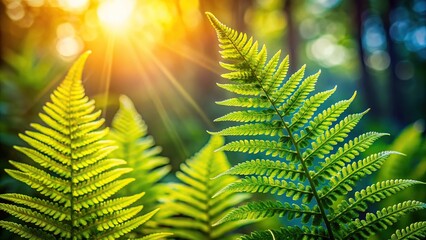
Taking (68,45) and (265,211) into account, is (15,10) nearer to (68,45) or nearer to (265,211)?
(68,45)

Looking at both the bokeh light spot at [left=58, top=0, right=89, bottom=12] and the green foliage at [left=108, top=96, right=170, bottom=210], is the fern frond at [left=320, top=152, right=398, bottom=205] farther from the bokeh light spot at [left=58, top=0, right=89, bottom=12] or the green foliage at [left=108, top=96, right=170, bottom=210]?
the bokeh light spot at [left=58, top=0, right=89, bottom=12]

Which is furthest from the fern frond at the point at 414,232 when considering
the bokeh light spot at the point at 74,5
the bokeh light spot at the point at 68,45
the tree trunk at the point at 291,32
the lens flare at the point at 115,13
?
the tree trunk at the point at 291,32

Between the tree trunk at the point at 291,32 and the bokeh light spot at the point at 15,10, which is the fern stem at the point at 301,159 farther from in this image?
the tree trunk at the point at 291,32

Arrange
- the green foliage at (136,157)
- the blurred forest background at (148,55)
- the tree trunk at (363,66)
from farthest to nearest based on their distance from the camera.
A: the tree trunk at (363,66) < the blurred forest background at (148,55) < the green foliage at (136,157)

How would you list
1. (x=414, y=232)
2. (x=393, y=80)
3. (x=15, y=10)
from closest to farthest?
(x=414, y=232), (x=15, y=10), (x=393, y=80)

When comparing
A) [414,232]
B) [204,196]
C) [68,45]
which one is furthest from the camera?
[68,45]

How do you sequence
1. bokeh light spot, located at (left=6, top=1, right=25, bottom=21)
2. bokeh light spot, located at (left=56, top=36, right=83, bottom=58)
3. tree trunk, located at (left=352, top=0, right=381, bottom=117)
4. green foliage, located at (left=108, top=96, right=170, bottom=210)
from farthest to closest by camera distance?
tree trunk, located at (left=352, top=0, right=381, bottom=117), bokeh light spot, located at (left=56, top=36, right=83, bottom=58), bokeh light spot, located at (left=6, top=1, right=25, bottom=21), green foliage, located at (left=108, top=96, right=170, bottom=210)

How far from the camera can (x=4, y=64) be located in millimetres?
7594

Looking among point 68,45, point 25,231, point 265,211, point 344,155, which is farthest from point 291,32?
point 25,231

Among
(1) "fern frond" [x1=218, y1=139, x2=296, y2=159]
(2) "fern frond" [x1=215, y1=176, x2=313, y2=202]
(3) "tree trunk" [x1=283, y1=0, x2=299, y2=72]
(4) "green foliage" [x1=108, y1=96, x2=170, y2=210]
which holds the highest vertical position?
(3) "tree trunk" [x1=283, y1=0, x2=299, y2=72]

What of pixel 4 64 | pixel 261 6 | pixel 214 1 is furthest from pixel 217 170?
pixel 261 6

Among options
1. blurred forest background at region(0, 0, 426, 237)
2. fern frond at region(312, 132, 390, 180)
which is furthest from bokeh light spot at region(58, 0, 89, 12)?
fern frond at region(312, 132, 390, 180)

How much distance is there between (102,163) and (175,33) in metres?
10.8

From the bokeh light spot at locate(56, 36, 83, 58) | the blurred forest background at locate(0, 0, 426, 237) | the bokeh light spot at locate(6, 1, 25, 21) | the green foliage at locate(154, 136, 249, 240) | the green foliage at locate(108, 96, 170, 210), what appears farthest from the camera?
the bokeh light spot at locate(56, 36, 83, 58)
